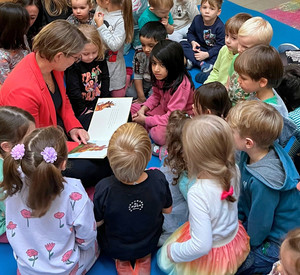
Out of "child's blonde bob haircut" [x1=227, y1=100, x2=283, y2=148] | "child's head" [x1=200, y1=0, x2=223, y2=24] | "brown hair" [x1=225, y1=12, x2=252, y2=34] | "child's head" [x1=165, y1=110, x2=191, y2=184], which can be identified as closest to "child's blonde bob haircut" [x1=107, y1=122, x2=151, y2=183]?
"child's head" [x1=165, y1=110, x2=191, y2=184]

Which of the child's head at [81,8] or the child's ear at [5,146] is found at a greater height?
the child's head at [81,8]

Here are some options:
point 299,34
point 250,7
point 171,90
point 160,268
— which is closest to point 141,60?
point 171,90

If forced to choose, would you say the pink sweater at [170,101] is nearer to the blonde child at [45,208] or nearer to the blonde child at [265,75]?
the blonde child at [265,75]

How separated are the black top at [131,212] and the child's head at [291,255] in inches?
22.2

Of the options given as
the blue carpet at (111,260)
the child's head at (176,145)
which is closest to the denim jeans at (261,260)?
the blue carpet at (111,260)

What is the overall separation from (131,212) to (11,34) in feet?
4.93

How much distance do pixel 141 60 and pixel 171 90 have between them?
1.79 feet

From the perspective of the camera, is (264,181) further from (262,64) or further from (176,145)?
(262,64)

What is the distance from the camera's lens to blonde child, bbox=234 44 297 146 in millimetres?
1750

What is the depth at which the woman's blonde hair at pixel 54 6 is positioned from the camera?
110 inches

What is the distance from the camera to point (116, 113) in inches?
85.0

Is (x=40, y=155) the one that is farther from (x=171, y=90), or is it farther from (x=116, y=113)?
(x=171, y=90)

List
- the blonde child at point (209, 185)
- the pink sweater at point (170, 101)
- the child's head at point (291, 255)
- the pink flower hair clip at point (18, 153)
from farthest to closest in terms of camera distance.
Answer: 1. the pink sweater at point (170, 101)
2. the blonde child at point (209, 185)
3. the pink flower hair clip at point (18, 153)
4. the child's head at point (291, 255)

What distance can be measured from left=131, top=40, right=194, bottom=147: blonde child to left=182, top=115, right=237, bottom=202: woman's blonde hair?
3.22 ft
